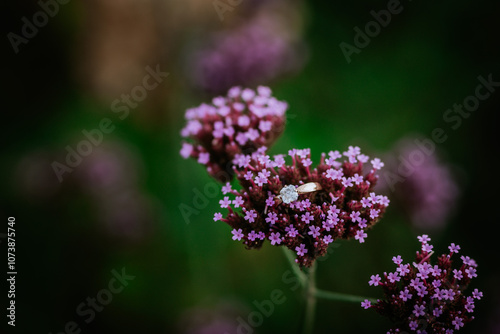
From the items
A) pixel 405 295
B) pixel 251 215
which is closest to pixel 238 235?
pixel 251 215

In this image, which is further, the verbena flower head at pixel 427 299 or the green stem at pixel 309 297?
the green stem at pixel 309 297

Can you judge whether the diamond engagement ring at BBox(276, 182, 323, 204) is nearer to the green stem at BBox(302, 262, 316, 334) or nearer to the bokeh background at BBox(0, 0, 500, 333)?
the green stem at BBox(302, 262, 316, 334)

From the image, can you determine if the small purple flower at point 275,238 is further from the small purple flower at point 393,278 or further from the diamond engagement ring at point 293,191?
the small purple flower at point 393,278

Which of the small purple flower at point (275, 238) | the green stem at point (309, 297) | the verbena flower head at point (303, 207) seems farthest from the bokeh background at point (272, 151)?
the small purple flower at point (275, 238)

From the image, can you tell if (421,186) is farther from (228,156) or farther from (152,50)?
(152,50)

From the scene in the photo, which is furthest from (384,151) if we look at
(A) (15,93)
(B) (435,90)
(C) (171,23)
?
(A) (15,93)
